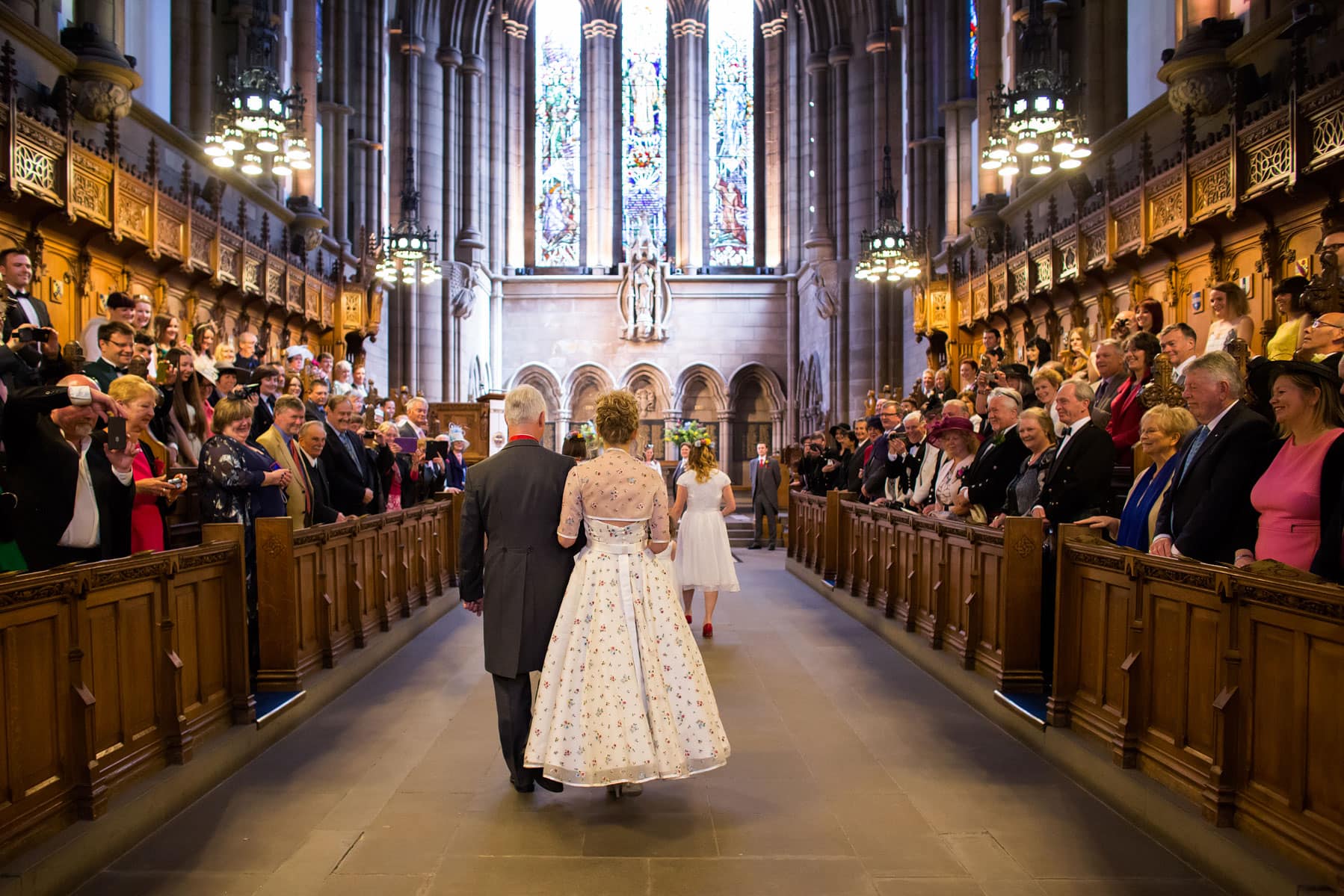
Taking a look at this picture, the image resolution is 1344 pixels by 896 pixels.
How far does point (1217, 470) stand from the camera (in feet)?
12.7

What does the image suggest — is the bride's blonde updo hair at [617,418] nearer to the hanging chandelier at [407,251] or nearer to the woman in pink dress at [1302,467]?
the woman in pink dress at [1302,467]

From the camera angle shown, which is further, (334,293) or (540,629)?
(334,293)

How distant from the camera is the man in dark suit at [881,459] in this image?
31.6 feet

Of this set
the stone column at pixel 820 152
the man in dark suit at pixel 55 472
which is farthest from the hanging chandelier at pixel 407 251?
the man in dark suit at pixel 55 472

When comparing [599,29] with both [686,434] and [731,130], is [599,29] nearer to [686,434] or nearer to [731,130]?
[731,130]

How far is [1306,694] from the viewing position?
9.84 feet

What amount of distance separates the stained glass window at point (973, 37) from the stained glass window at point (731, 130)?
1120 cm

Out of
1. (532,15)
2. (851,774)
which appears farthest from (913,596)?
(532,15)

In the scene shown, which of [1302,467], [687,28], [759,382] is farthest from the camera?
[687,28]

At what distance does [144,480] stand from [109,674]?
1154 millimetres

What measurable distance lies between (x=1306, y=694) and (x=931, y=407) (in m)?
7.36

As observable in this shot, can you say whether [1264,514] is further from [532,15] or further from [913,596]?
[532,15]

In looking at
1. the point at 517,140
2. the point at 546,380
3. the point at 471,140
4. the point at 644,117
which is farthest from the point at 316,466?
the point at 644,117

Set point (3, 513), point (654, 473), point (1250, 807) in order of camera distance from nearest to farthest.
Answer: point (1250, 807) → point (3, 513) → point (654, 473)
